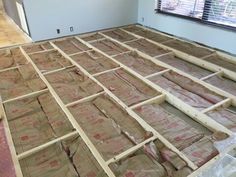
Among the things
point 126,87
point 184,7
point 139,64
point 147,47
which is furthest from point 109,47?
point 184,7

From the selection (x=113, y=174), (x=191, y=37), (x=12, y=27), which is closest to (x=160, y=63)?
(x=191, y=37)

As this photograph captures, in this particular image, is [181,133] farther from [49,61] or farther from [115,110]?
[49,61]

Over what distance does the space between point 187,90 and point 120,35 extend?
2.47m

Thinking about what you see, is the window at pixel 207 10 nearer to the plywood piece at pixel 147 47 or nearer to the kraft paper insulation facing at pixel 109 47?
the plywood piece at pixel 147 47

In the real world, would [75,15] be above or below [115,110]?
above

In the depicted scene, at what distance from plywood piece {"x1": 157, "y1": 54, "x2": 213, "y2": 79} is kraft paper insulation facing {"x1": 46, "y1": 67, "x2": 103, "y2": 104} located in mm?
1354

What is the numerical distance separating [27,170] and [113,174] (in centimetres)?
72

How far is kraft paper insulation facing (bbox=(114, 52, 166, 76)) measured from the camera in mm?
3268

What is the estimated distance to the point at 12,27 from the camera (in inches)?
229

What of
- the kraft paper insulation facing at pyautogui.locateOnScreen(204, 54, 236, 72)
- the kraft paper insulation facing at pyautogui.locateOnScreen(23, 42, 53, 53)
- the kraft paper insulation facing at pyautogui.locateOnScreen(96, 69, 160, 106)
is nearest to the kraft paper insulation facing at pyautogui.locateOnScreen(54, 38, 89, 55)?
the kraft paper insulation facing at pyautogui.locateOnScreen(23, 42, 53, 53)

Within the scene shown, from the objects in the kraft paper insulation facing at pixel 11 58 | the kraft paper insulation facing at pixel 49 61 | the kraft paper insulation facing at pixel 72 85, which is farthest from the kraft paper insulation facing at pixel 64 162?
the kraft paper insulation facing at pixel 11 58

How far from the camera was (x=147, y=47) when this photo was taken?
411cm

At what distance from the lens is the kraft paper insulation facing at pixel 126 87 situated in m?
2.68

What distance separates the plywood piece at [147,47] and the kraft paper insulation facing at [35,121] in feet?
6.56
